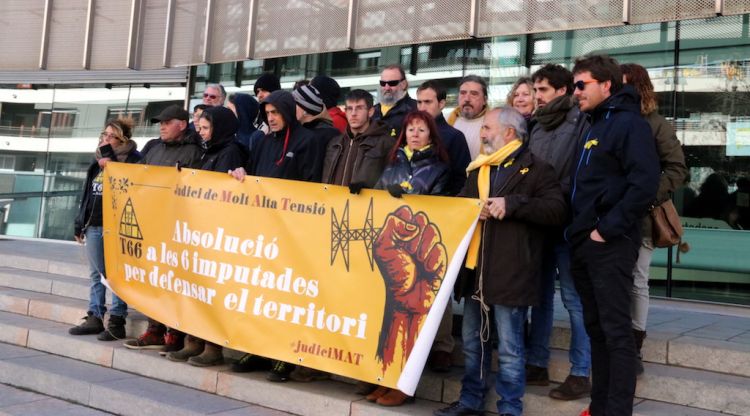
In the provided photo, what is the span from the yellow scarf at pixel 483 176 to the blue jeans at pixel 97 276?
11.7 ft

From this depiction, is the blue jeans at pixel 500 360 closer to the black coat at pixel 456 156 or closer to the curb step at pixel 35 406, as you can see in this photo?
the black coat at pixel 456 156

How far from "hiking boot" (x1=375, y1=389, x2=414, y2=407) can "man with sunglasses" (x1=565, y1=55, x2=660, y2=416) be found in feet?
3.82

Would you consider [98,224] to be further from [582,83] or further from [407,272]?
[582,83]

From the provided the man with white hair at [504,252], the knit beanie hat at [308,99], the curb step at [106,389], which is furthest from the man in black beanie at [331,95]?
the curb step at [106,389]

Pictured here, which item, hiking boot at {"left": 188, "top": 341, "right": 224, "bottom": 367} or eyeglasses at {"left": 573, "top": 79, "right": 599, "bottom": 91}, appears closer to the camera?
eyeglasses at {"left": 573, "top": 79, "right": 599, "bottom": 91}

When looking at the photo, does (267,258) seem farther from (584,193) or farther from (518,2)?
(518,2)

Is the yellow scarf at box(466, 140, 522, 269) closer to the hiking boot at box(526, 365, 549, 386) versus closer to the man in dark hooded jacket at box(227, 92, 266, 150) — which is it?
the hiking boot at box(526, 365, 549, 386)

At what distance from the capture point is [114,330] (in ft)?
20.9

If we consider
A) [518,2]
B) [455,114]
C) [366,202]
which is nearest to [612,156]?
[366,202]

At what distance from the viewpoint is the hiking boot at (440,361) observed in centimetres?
481

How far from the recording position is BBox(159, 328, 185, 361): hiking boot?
5.80 meters

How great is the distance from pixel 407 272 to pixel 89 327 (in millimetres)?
3668

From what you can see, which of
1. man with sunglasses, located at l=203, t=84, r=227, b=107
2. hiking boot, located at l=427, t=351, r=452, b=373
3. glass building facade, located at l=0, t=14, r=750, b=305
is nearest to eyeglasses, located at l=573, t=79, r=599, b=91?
hiking boot, located at l=427, t=351, r=452, b=373

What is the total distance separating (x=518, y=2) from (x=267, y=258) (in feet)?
14.5
